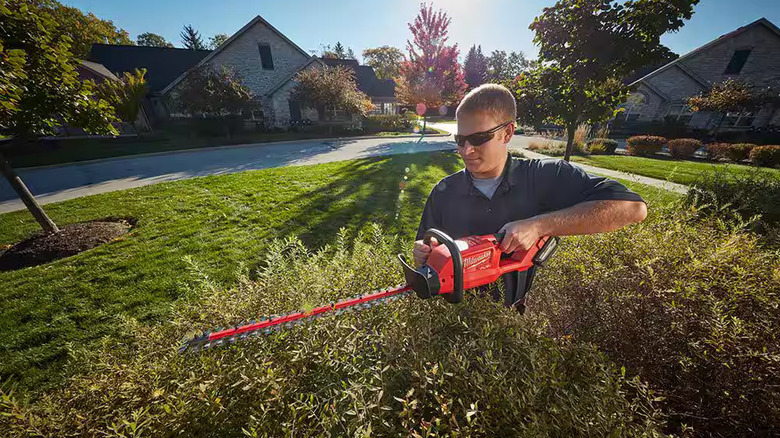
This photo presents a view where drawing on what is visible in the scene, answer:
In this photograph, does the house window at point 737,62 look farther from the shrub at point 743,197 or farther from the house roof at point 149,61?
the house roof at point 149,61

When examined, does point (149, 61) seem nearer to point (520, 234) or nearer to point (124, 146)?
point (124, 146)

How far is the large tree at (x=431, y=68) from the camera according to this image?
70.7ft

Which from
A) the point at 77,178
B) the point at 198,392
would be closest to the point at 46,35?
the point at 198,392

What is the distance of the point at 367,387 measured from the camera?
3.49 ft

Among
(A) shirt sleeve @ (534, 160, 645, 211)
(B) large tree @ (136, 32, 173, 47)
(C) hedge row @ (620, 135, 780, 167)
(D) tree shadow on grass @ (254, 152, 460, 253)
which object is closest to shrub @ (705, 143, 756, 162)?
(C) hedge row @ (620, 135, 780, 167)

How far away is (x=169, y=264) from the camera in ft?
14.2

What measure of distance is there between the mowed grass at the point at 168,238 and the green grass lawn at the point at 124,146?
9484 mm

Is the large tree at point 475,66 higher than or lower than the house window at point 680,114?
higher

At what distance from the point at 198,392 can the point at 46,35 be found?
5.69m

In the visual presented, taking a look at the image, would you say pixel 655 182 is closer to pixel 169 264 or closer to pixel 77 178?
pixel 169 264

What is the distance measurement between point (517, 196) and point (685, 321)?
117 cm

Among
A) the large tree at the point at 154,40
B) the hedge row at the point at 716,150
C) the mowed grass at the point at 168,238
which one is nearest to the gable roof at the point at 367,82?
the hedge row at the point at 716,150

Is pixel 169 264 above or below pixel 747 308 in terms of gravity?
below

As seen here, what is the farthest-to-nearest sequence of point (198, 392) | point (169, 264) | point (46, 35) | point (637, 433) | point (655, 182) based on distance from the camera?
point (655, 182), point (169, 264), point (46, 35), point (198, 392), point (637, 433)
